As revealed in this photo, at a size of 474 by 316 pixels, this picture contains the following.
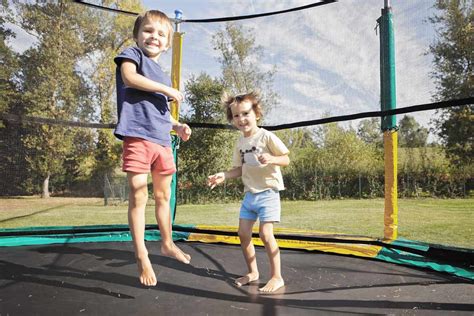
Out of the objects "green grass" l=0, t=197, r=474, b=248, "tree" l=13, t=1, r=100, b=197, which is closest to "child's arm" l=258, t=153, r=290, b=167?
"green grass" l=0, t=197, r=474, b=248

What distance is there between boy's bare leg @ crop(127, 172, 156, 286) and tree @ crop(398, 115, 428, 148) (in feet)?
5.20

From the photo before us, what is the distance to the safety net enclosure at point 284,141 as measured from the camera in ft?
6.14

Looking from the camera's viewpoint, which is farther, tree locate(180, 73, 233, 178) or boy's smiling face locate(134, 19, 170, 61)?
tree locate(180, 73, 233, 178)

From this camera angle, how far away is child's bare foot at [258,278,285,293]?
5.40 feet

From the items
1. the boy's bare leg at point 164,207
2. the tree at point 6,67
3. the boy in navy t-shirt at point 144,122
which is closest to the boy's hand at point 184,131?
the boy in navy t-shirt at point 144,122

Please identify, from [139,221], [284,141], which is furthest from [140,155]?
[284,141]

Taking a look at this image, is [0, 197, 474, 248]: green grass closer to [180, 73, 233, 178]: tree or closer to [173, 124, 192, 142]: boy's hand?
[180, 73, 233, 178]: tree

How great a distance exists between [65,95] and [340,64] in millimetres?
1991

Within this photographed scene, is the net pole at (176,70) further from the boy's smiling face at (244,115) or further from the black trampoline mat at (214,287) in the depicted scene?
the boy's smiling face at (244,115)

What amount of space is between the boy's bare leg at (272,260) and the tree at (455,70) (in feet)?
3.86

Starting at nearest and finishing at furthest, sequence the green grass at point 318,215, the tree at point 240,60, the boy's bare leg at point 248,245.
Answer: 1. the boy's bare leg at point 248,245
2. the green grass at point 318,215
3. the tree at point 240,60

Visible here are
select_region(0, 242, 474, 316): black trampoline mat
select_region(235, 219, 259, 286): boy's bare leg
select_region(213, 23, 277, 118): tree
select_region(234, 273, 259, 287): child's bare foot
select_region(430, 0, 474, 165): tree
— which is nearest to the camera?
→ select_region(0, 242, 474, 316): black trampoline mat

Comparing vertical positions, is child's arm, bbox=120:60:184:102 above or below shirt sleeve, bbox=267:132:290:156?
above

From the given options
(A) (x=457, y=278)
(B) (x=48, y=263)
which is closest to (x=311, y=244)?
(A) (x=457, y=278)
